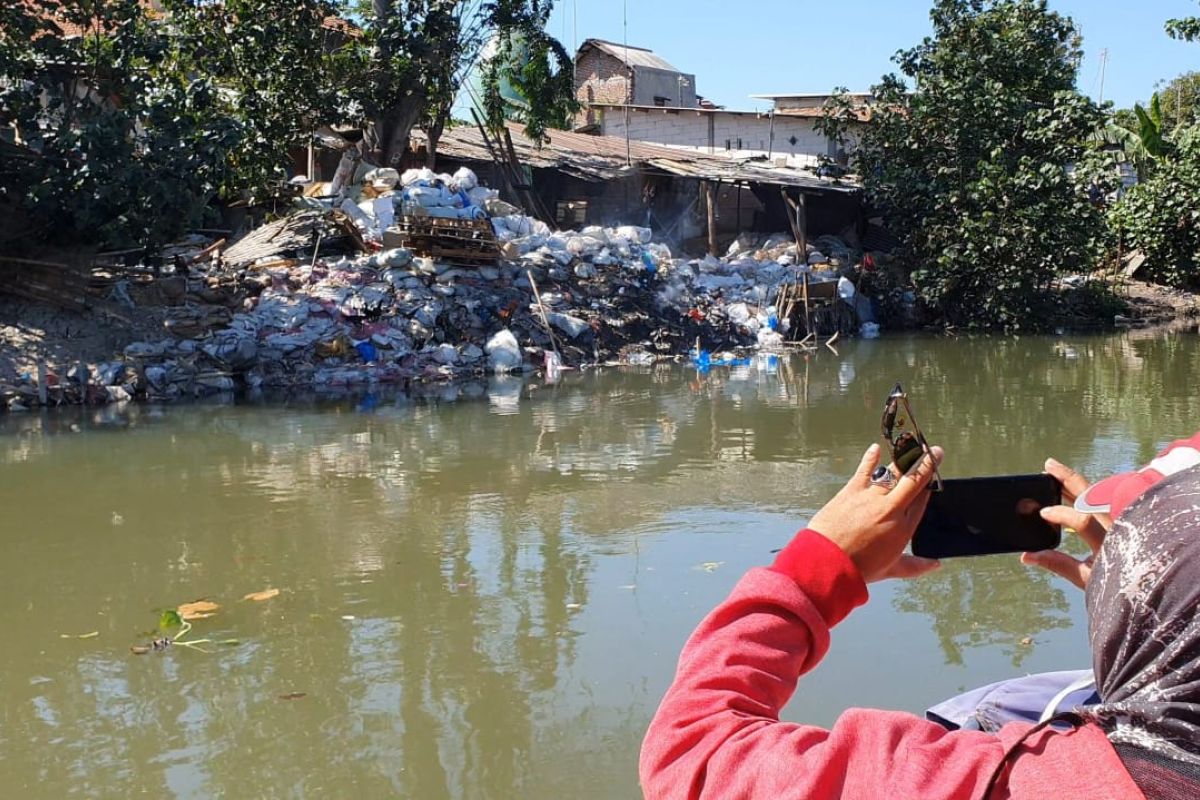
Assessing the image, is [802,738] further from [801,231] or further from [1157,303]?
[1157,303]

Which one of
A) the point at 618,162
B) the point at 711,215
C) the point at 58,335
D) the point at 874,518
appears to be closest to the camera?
the point at 874,518

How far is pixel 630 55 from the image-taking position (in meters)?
29.2

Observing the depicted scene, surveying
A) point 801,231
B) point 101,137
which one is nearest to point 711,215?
point 801,231

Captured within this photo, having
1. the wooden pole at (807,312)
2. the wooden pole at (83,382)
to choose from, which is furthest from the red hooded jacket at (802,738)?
the wooden pole at (807,312)

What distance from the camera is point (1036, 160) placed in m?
17.0

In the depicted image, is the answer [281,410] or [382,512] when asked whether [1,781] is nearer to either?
[382,512]

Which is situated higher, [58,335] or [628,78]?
[628,78]

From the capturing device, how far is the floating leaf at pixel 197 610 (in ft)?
15.3

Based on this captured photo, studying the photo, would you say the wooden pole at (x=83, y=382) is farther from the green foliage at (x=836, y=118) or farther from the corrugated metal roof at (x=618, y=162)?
the green foliage at (x=836, y=118)

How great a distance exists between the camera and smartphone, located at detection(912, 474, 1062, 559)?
1252 millimetres

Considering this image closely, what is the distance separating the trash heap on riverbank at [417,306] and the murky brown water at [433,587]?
1969mm

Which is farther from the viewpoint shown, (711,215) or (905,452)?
(711,215)

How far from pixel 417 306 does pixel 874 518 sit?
12975 mm

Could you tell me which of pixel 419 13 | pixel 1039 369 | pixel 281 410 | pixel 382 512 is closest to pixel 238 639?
pixel 382 512
